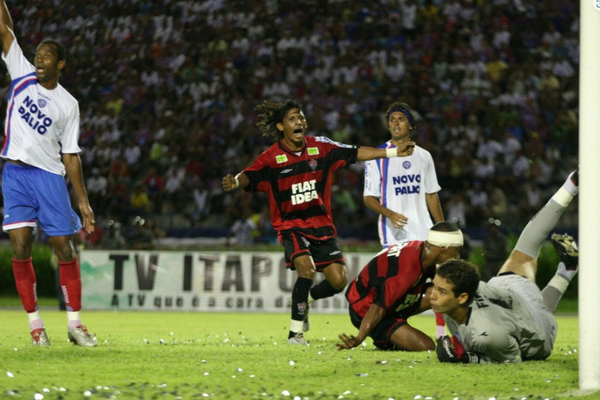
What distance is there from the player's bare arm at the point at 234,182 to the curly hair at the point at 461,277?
248cm

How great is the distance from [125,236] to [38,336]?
515 inches

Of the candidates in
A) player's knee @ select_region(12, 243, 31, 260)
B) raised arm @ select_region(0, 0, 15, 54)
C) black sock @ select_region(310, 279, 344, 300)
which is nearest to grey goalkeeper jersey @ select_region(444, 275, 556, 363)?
black sock @ select_region(310, 279, 344, 300)

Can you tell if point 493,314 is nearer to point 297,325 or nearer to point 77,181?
point 297,325

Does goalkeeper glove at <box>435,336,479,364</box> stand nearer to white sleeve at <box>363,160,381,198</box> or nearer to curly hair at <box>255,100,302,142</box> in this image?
white sleeve at <box>363,160,381,198</box>

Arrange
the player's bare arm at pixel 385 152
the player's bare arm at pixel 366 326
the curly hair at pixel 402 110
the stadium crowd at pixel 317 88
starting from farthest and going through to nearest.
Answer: the stadium crowd at pixel 317 88, the curly hair at pixel 402 110, the player's bare arm at pixel 385 152, the player's bare arm at pixel 366 326

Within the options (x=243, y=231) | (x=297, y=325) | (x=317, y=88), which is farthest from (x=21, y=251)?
Result: (x=317, y=88)

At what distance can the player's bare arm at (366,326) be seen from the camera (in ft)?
25.4

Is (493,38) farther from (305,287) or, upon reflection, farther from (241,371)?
(241,371)

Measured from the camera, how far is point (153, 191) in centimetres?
2270

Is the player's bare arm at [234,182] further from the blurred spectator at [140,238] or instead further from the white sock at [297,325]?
the blurred spectator at [140,238]

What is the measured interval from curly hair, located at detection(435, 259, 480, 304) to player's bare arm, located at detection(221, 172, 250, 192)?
248cm

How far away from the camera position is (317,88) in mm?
24406

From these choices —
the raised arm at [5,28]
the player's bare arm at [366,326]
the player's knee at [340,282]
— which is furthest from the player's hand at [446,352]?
the raised arm at [5,28]

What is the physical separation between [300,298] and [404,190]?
6.08 ft
